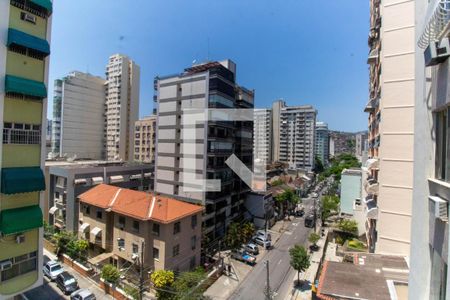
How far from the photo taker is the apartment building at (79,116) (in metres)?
46.3

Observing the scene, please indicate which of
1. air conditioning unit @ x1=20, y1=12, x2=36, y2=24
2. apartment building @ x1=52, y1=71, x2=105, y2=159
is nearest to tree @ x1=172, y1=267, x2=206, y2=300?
air conditioning unit @ x1=20, y1=12, x2=36, y2=24

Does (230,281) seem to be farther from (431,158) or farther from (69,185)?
(69,185)

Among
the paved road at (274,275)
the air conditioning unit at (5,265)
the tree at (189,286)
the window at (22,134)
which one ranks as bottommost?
the paved road at (274,275)

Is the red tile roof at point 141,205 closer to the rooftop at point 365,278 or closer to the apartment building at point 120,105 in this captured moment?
the rooftop at point 365,278

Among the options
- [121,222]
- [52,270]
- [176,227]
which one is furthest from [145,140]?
[176,227]

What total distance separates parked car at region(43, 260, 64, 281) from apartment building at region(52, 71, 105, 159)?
35.9 meters

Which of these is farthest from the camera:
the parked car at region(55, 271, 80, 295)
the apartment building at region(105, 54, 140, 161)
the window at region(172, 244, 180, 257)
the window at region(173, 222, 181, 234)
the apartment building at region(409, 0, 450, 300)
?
the apartment building at region(105, 54, 140, 161)

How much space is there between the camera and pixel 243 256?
845 inches

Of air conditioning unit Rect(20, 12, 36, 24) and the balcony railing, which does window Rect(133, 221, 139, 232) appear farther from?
the balcony railing

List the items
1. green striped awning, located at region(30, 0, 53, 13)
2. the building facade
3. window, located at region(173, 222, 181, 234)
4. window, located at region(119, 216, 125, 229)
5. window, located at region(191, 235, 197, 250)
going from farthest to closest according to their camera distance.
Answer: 1. the building facade
2. window, located at region(191, 235, 197, 250)
3. window, located at region(119, 216, 125, 229)
4. window, located at region(173, 222, 181, 234)
5. green striped awning, located at region(30, 0, 53, 13)

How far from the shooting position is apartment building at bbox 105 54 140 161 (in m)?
50.5

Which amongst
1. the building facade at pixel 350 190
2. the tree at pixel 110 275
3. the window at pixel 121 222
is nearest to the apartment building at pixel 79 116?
the window at pixel 121 222

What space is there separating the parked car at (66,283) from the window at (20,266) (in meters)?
7.08

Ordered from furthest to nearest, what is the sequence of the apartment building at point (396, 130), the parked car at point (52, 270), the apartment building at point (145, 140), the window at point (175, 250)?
the apartment building at point (145, 140), the window at point (175, 250), the parked car at point (52, 270), the apartment building at point (396, 130)
